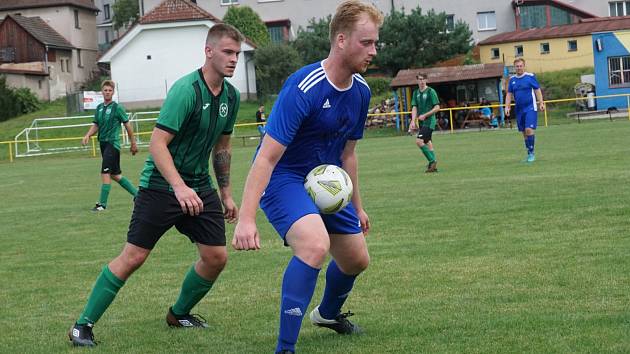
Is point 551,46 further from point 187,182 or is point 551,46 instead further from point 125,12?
point 187,182

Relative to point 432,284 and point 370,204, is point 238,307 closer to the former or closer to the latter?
point 432,284

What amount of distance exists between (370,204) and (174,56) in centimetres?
4651

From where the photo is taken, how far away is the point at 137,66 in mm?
59625

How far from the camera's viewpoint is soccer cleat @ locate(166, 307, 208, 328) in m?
6.79

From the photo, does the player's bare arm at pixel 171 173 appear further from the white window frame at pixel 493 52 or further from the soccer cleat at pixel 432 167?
the white window frame at pixel 493 52

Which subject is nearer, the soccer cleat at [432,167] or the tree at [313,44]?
the soccer cleat at [432,167]

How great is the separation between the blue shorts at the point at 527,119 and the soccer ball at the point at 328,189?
1492 centimetres

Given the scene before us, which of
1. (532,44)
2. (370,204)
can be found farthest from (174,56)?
(370,204)

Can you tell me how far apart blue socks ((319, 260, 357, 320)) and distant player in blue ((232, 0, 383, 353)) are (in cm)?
26

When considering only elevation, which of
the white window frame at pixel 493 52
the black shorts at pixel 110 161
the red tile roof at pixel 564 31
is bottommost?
the black shorts at pixel 110 161

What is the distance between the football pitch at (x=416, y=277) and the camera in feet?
19.8

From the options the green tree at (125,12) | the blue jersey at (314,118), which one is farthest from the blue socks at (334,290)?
the green tree at (125,12)

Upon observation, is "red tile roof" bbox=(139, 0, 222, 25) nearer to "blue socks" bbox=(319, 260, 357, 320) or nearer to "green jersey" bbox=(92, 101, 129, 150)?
"green jersey" bbox=(92, 101, 129, 150)

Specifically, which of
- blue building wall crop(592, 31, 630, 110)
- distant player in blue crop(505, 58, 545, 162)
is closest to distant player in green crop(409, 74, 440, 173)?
distant player in blue crop(505, 58, 545, 162)
